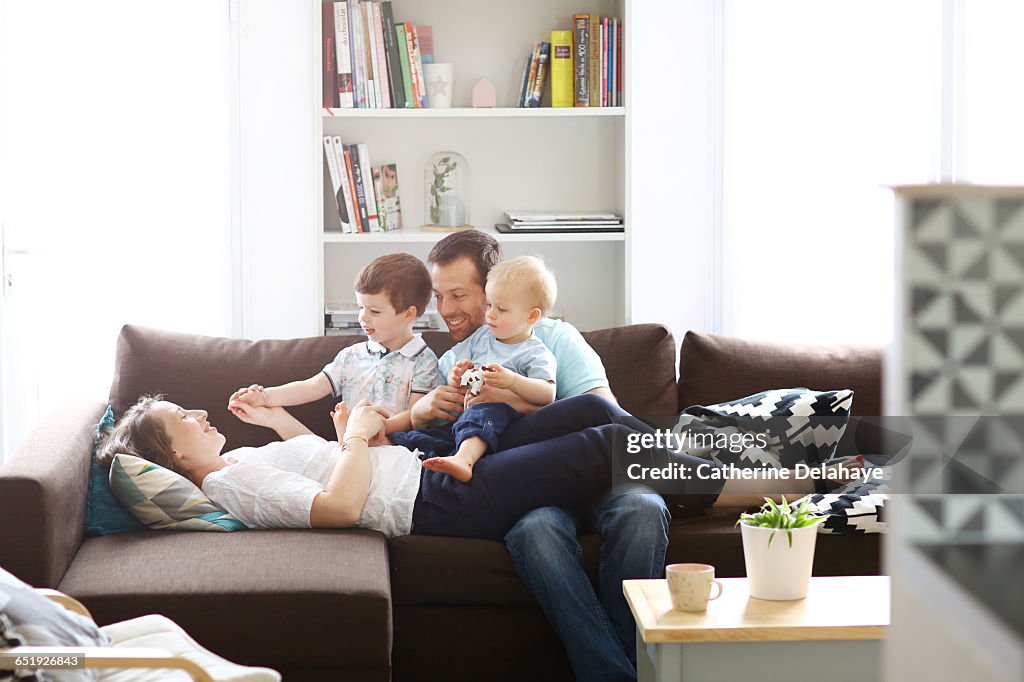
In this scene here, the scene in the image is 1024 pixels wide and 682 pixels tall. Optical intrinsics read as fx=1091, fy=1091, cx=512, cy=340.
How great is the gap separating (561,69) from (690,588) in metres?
2.22

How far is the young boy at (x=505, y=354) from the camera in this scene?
8.23 ft

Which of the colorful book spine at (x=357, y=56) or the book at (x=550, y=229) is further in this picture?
the book at (x=550, y=229)

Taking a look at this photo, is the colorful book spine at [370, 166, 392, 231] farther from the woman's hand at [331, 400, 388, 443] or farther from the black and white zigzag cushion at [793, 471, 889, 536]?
the black and white zigzag cushion at [793, 471, 889, 536]

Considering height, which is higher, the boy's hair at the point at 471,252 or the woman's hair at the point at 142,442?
the boy's hair at the point at 471,252

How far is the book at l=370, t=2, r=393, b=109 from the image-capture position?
134 inches

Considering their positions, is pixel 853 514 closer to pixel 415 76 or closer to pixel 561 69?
pixel 561 69

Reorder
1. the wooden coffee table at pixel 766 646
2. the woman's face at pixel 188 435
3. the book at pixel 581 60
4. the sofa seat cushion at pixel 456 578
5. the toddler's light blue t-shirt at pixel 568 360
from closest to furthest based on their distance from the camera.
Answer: the wooden coffee table at pixel 766 646 < the sofa seat cushion at pixel 456 578 < the woman's face at pixel 188 435 < the toddler's light blue t-shirt at pixel 568 360 < the book at pixel 581 60

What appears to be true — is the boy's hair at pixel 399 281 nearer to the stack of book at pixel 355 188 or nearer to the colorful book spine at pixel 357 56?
the stack of book at pixel 355 188

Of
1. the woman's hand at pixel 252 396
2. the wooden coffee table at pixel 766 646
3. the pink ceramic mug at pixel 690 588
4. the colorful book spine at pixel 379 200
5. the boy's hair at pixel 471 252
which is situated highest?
the colorful book spine at pixel 379 200

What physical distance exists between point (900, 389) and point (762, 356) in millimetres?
2290

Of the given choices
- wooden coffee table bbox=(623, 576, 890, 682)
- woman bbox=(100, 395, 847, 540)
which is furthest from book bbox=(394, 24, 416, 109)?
wooden coffee table bbox=(623, 576, 890, 682)

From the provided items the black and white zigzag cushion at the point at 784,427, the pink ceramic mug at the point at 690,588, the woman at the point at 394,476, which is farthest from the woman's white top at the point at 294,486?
the pink ceramic mug at the point at 690,588

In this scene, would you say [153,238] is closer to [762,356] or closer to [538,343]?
[538,343]

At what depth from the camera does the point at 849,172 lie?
2.76m
